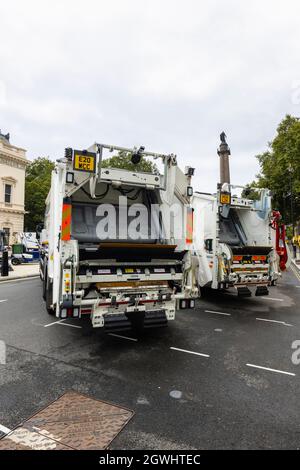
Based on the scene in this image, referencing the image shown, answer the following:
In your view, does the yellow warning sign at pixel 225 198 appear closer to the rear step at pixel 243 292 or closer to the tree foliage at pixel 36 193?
the rear step at pixel 243 292

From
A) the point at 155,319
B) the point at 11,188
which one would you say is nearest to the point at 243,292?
the point at 155,319

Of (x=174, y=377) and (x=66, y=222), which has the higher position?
(x=66, y=222)

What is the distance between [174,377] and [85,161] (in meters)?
3.41

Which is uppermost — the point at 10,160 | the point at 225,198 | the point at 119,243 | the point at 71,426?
the point at 10,160

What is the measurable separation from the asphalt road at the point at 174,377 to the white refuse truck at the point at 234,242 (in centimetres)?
127

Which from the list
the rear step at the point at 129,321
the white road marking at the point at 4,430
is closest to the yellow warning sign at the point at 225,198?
the rear step at the point at 129,321

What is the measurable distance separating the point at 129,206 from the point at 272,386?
415 centimetres

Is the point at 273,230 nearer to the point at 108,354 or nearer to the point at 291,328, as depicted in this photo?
the point at 291,328

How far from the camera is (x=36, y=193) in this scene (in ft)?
117

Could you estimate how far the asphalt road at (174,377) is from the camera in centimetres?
274

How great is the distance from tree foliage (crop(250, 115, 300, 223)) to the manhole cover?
71.5 feet

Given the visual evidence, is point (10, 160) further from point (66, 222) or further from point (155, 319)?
point (155, 319)
